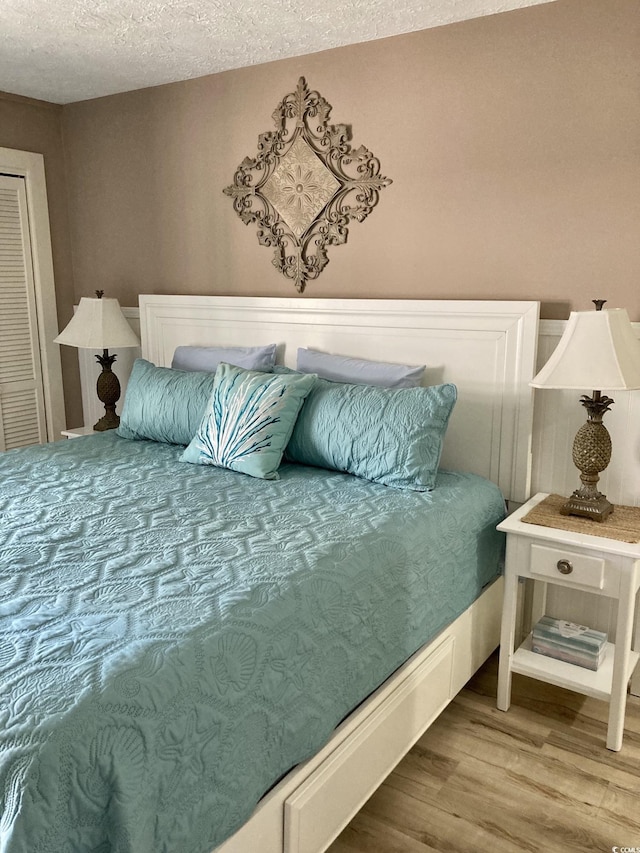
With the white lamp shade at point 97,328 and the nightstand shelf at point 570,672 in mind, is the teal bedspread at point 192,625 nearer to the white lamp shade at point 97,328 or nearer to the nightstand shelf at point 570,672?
the nightstand shelf at point 570,672

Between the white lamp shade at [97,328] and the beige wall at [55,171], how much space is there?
1.84 feet

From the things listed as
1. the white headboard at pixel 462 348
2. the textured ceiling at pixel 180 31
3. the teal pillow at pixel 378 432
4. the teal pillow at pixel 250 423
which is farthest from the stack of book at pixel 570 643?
the textured ceiling at pixel 180 31

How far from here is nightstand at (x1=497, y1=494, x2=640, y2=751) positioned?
2.06 metres

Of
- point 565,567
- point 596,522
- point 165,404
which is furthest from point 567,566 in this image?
point 165,404

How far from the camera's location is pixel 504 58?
2428mm

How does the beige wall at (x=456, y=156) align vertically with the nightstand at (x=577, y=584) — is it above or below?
above

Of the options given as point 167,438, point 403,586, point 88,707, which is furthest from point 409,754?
point 167,438

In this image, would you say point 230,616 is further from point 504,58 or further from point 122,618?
point 504,58

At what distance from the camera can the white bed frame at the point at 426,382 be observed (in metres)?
1.53

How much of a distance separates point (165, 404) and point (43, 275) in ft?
4.77

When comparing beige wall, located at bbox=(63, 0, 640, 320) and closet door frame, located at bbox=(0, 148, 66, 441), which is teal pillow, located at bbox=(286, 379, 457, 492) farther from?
closet door frame, located at bbox=(0, 148, 66, 441)

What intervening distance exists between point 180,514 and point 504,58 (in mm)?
1893

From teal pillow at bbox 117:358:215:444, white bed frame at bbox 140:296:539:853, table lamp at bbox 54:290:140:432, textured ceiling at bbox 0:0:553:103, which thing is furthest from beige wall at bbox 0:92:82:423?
teal pillow at bbox 117:358:215:444

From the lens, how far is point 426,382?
8.88 feet
